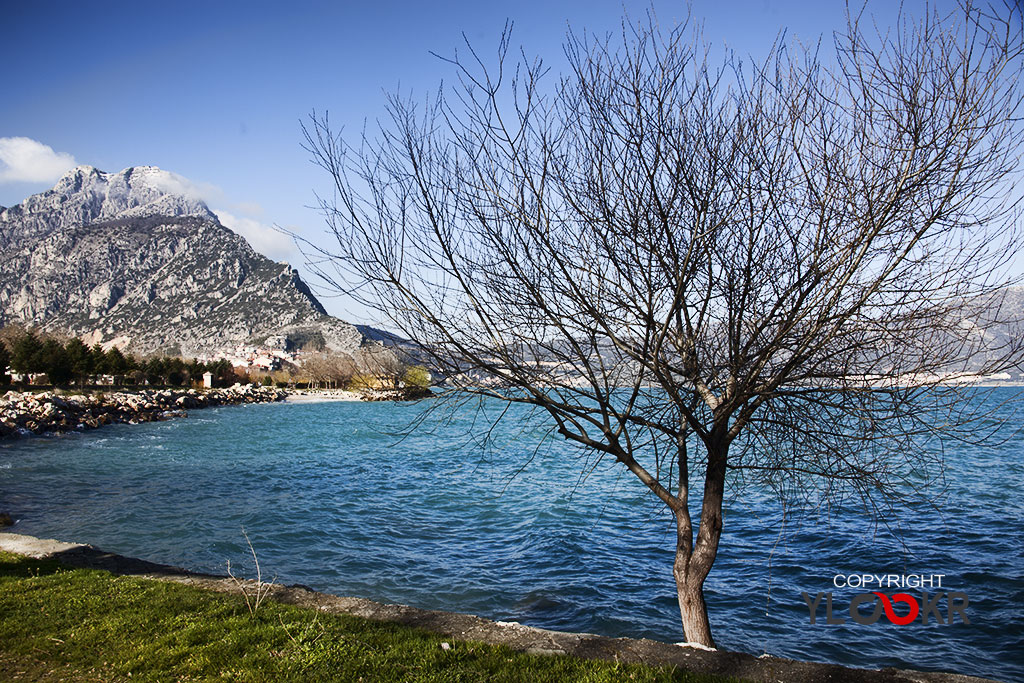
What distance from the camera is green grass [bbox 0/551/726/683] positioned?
4.30m

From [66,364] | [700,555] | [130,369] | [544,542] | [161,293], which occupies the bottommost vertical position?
[544,542]

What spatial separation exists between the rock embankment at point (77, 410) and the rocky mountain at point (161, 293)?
8700 cm

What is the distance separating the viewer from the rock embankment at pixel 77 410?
30.2 m

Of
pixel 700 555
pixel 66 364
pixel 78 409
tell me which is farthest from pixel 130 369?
pixel 700 555

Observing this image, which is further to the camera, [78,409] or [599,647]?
[78,409]

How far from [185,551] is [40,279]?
186048 mm

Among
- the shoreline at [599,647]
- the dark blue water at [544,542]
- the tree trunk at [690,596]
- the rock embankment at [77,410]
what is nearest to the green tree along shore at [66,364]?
the rock embankment at [77,410]

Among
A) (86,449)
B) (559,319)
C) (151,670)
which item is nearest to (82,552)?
(151,670)

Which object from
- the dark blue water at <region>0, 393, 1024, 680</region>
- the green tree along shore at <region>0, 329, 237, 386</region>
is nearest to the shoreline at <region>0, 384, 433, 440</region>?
the green tree along shore at <region>0, 329, 237, 386</region>

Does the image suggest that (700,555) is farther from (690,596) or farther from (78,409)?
(78,409)

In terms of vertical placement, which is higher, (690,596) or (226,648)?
(690,596)

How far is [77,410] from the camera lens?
35312mm

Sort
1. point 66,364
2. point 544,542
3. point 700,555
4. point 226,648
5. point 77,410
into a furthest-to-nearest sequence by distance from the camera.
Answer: point 66,364 < point 77,410 < point 544,542 < point 700,555 < point 226,648

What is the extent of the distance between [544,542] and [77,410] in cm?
3501
